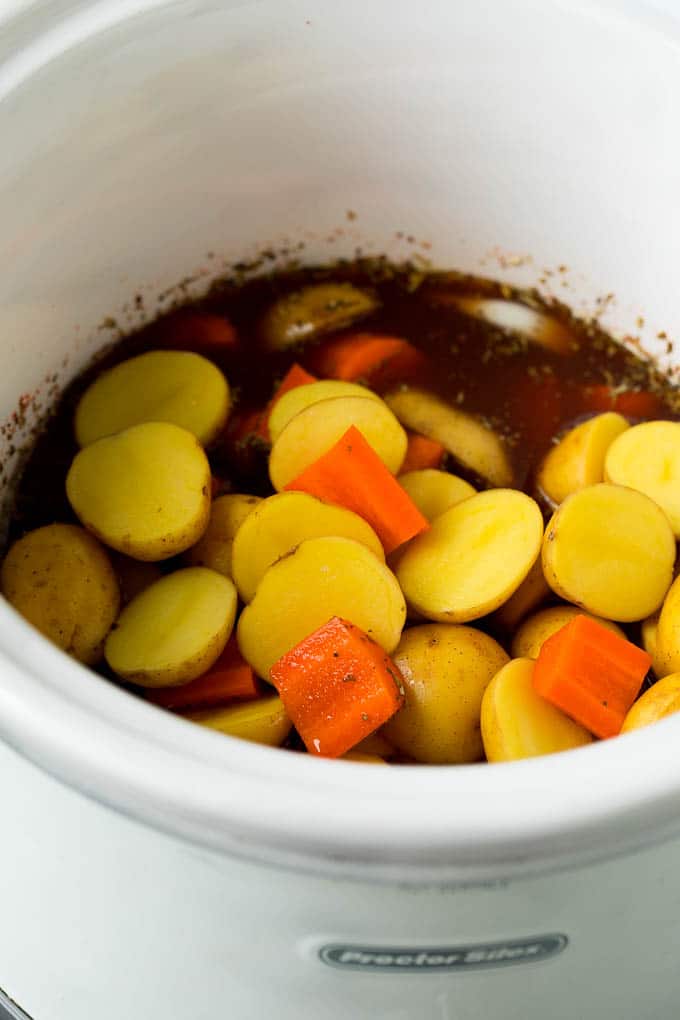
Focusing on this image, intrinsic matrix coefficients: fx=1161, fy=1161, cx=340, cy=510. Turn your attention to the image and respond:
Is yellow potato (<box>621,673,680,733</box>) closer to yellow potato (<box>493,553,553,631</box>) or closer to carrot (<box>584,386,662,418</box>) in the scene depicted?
yellow potato (<box>493,553,553,631</box>)

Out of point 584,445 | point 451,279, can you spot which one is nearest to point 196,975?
point 584,445

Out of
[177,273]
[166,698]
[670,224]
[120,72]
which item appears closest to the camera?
[166,698]

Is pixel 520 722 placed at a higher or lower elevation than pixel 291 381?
lower

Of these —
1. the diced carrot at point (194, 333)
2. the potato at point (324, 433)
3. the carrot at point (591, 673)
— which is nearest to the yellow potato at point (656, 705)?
the carrot at point (591, 673)

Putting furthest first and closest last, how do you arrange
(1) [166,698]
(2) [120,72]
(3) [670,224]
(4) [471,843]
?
1. (3) [670,224]
2. (2) [120,72]
3. (1) [166,698]
4. (4) [471,843]

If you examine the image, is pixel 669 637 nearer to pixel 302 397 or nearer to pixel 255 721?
pixel 255 721

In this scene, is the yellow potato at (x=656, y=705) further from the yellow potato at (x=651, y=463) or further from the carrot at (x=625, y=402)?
the carrot at (x=625, y=402)

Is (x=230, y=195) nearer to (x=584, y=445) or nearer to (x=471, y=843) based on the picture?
(x=584, y=445)

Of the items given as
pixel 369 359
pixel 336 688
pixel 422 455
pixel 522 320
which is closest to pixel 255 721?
pixel 336 688
